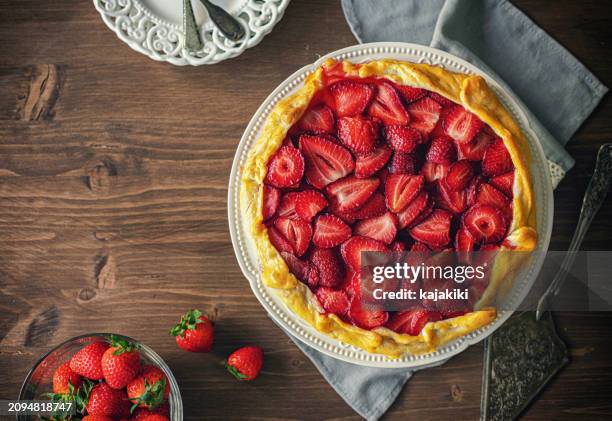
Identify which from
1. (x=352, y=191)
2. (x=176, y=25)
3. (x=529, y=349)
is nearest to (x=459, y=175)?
(x=352, y=191)

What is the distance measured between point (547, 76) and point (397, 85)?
24.0 inches

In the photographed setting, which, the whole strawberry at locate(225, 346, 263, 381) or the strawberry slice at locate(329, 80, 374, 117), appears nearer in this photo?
the strawberry slice at locate(329, 80, 374, 117)

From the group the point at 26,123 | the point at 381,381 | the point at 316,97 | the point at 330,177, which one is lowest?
the point at 381,381

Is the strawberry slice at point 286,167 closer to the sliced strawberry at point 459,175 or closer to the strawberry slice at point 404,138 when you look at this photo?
the strawberry slice at point 404,138

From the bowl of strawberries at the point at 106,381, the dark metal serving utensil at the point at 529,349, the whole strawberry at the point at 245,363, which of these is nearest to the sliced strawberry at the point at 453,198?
the dark metal serving utensil at the point at 529,349

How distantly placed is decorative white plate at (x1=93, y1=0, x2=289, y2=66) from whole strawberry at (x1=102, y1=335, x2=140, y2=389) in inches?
34.2

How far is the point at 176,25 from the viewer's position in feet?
6.48

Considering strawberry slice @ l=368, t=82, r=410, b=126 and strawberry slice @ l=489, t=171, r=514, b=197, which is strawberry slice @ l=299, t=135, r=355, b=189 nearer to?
strawberry slice @ l=368, t=82, r=410, b=126

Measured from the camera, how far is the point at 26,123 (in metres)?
2.05

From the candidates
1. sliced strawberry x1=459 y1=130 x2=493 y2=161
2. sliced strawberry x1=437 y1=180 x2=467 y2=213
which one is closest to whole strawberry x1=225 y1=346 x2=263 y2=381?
sliced strawberry x1=437 y1=180 x2=467 y2=213

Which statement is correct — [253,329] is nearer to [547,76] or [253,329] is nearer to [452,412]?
[452,412]

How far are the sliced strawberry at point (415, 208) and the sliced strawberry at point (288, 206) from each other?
28 centimetres

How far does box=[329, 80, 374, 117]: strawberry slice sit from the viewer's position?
167 cm

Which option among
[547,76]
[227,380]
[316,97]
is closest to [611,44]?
[547,76]
